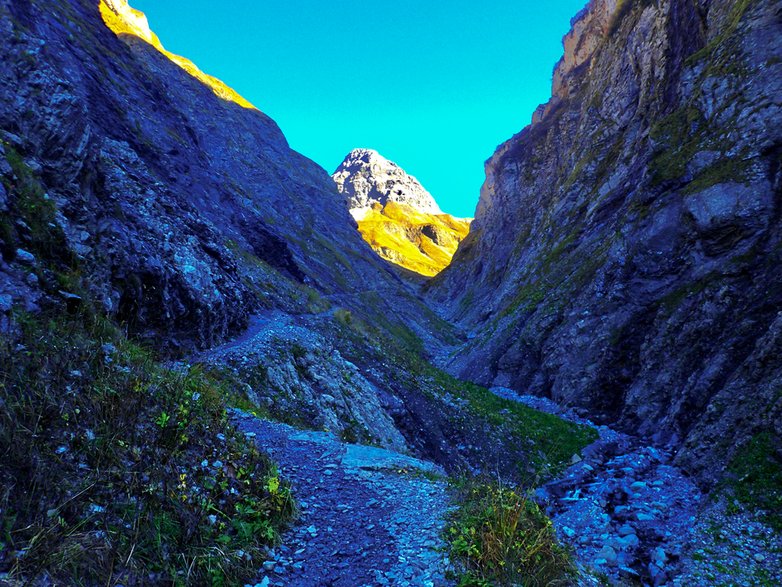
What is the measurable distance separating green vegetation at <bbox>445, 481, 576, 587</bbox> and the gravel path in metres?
0.42

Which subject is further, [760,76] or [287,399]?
[760,76]

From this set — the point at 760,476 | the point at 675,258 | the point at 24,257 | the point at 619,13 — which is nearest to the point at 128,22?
the point at 619,13

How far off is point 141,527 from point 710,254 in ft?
91.6

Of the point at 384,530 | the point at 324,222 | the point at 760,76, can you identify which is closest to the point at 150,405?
the point at 384,530

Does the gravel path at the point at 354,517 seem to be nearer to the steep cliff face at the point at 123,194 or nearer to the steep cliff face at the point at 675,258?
the steep cliff face at the point at 123,194

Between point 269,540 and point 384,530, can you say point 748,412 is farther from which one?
point 269,540

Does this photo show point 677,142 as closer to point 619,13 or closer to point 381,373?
point 381,373

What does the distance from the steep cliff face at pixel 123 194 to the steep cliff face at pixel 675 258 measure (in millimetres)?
22801

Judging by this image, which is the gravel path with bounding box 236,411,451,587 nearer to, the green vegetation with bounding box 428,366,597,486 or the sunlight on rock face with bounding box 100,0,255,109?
the green vegetation with bounding box 428,366,597,486

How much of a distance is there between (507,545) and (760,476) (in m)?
12.3

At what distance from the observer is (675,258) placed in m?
24.3

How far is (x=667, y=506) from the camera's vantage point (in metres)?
14.3

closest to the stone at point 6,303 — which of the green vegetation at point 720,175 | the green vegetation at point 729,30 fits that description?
the green vegetation at point 720,175

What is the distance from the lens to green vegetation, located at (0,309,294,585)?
4.88 metres
